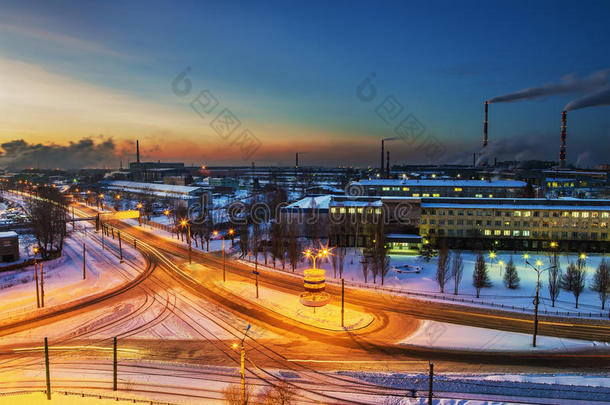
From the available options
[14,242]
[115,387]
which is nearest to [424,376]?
[115,387]

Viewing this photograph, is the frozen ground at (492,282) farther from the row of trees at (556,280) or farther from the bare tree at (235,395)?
the bare tree at (235,395)

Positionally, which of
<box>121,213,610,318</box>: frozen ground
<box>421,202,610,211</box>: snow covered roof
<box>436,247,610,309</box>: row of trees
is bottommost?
<box>121,213,610,318</box>: frozen ground

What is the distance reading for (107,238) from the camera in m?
63.8

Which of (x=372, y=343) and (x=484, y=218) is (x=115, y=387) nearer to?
(x=372, y=343)

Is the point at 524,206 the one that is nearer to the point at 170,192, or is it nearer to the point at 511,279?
the point at 511,279

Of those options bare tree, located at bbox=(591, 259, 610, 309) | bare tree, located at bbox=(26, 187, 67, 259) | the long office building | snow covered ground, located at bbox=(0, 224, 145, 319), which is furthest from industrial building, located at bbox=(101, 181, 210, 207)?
bare tree, located at bbox=(591, 259, 610, 309)

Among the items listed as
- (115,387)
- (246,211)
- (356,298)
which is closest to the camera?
(115,387)

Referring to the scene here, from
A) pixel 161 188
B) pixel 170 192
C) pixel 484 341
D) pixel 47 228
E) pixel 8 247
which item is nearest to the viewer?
pixel 484 341

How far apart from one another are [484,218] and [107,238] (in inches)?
2475

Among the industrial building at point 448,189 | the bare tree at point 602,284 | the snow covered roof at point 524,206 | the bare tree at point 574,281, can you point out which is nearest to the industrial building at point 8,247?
the snow covered roof at point 524,206

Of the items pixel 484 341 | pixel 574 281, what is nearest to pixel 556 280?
pixel 574 281

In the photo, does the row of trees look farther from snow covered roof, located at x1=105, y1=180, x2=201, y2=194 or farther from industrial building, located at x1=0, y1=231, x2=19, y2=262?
snow covered roof, located at x1=105, y1=180, x2=201, y2=194

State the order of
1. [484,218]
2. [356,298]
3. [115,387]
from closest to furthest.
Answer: [115,387] → [356,298] → [484,218]

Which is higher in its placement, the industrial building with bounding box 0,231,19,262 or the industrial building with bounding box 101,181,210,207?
the industrial building with bounding box 101,181,210,207
